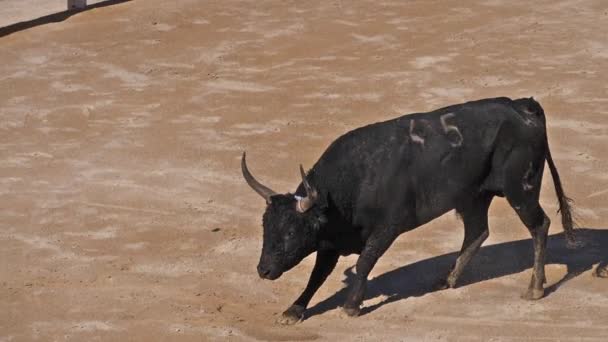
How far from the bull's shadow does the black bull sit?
48 centimetres

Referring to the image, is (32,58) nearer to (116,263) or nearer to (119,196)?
(119,196)

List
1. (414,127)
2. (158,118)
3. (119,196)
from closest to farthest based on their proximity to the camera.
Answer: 1. (414,127)
2. (119,196)
3. (158,118)

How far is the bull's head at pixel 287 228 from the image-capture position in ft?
32.2

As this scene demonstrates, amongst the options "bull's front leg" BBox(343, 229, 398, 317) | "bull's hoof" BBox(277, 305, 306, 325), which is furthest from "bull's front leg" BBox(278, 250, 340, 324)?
"bull's front leg" BBox(343, 229, 398, 317)

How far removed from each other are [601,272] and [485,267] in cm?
99

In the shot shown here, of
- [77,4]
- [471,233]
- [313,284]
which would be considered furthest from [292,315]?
[77,4]

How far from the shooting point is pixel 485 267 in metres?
11.2

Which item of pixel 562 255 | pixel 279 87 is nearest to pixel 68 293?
pixel 562 255

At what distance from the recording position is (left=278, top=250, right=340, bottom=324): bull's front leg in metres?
10.1

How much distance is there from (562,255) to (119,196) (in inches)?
180

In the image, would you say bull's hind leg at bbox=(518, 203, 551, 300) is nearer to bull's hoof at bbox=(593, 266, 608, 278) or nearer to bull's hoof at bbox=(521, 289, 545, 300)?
bull's hoof at bbox=(521, 289, 545, 300)

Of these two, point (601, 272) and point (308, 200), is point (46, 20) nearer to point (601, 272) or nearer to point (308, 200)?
point (308, 200)

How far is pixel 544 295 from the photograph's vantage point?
10.4m

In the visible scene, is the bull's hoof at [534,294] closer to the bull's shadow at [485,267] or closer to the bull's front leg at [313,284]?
the bull's shadow at [485,267]
